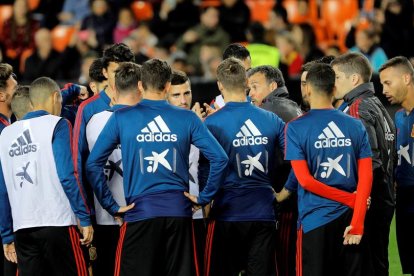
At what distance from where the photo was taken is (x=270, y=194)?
786cm

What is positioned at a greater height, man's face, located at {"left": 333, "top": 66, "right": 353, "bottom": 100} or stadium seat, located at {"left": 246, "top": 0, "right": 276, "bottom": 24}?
stadium seat, located at {"left": 246, "top": 0, "right": 276, "bottom": 24}

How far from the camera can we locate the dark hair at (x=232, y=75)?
7.79 metres

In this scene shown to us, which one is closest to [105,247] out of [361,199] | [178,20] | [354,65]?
[361,199]

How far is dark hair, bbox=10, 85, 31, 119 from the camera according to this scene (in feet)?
27.2

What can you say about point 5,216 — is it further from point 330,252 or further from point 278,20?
point 278,20

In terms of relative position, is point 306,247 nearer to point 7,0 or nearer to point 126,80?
point 126,80

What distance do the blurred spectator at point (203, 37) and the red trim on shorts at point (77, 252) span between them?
9498 mm

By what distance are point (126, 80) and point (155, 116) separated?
52cm

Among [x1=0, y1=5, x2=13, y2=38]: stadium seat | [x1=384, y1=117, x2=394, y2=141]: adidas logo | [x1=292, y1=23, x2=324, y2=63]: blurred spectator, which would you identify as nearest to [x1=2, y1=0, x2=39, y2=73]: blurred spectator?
[x1=0, y1=5, x2=13, y2=38]: stadium seat

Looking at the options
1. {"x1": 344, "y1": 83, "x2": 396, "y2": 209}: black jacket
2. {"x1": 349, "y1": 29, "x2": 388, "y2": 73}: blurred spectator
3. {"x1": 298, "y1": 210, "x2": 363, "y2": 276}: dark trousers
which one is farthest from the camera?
{"x1": 349, "y1": 29, "x2": 388, "y2": 73}: blurred spectator

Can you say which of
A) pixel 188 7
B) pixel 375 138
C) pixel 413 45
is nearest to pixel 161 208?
pixel 375 138

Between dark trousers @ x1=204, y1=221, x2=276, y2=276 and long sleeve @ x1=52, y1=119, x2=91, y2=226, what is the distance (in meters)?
0.98

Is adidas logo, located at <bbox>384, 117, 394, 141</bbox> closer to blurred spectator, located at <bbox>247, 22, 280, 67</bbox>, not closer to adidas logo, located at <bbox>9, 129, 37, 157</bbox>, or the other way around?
adidas logo, located at <bbox>9, 129, 37, 157</bbox>

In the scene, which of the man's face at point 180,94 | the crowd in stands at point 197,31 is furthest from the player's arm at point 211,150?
the crowd in stands at point 197,31
